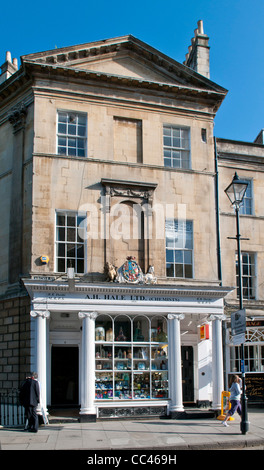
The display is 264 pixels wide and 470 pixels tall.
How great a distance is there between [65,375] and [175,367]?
4160 mm

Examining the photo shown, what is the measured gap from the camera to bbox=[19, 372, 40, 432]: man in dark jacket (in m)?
14.8

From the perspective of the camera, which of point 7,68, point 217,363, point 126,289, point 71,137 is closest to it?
point 126,289

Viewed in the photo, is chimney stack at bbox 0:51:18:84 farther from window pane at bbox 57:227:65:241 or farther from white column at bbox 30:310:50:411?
white column at bbox 30:310:50:411

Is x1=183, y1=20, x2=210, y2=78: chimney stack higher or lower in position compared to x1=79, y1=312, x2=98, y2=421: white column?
higher

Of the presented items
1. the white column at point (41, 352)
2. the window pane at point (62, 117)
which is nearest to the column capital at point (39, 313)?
the white column at point (41, 352)

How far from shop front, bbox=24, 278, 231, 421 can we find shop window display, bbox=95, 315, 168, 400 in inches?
1.3

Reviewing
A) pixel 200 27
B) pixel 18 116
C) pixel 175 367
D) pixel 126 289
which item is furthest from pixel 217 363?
pixel 200 27

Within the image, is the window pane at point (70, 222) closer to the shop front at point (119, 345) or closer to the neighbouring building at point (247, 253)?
the shop front at point (119, 345)

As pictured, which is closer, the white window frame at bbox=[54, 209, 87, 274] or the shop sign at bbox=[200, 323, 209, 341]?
the white window frame at bbox=[54, 209, 87, 274]

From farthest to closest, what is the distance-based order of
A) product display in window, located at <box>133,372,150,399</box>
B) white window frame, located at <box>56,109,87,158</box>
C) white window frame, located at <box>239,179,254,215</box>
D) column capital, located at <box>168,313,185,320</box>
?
white window frame, located at <box>239,179,254,215</box>, white window frame, located at <box>56,109,87,158</box>, column capital, located at <box>168,313,185,320</box>, product display in window, located at <box>133,372,150,399</box>

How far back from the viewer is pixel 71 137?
19453 millimetres

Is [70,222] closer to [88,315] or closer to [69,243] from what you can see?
A: [69,243]

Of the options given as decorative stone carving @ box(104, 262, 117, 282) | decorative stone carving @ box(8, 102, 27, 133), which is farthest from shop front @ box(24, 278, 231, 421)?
decorative stone carving @ box(8, 102, 27, 133)
